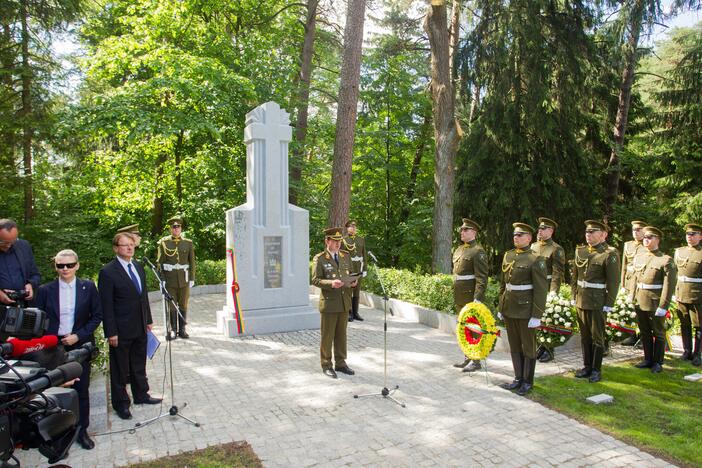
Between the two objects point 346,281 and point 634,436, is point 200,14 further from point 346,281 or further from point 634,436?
point 634,436

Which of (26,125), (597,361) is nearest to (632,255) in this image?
(597,361)

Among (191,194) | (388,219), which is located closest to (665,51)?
(388,219)

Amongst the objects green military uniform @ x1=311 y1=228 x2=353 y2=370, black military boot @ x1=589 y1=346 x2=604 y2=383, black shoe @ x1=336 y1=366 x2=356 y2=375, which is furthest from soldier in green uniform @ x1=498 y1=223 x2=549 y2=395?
green military uniform @ x1=311 y1=228 x2=353 y2=370

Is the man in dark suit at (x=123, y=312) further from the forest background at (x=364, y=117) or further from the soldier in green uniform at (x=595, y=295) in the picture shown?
the forest background at (x=364, y=117)

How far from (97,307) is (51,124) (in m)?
11.1

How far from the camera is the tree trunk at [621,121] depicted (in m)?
16.0

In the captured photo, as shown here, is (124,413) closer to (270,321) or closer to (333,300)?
(333,300)

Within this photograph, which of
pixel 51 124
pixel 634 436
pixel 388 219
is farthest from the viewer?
pixel 388 219

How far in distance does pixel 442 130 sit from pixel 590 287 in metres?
7.66

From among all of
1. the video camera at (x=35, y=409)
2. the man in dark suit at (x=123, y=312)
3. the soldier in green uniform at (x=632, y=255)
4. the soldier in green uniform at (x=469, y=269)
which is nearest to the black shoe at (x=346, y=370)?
the soldier in green uniform at (x=469, y=269)

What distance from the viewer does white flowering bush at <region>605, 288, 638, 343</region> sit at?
7307 millimetres

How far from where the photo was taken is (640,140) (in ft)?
55.5

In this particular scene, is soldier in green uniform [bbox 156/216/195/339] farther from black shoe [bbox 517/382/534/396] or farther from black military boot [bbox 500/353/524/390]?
black shoe [bbox 517/382/534/396]

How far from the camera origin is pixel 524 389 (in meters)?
5.79
